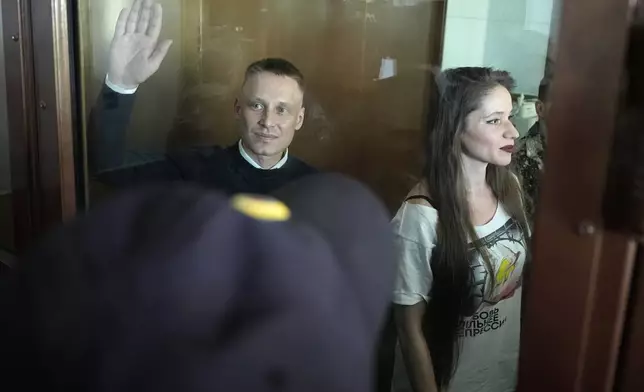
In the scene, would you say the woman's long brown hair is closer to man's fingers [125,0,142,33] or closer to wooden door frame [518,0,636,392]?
wooden door frame [518,0,636,392]

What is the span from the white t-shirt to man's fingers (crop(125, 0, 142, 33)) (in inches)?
15.0

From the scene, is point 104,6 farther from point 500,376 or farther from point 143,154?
point 500,376

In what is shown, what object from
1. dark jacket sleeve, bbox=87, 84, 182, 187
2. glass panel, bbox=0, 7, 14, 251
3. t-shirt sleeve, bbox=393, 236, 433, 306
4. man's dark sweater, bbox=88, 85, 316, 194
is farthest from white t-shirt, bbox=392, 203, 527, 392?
glass panel, bbox=0, 7, 14, 251

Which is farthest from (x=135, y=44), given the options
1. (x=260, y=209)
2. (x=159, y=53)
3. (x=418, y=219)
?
(x=260, y=209)

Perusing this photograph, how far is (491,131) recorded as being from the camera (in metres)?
0.56

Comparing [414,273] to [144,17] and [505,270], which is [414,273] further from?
[144,17]

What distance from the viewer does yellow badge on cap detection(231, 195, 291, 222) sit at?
1.13 feet

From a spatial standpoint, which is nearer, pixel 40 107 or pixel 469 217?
pixel 469 217

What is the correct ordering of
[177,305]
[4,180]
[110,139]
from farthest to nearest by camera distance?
[4,180] → [110,139] → [177,305]

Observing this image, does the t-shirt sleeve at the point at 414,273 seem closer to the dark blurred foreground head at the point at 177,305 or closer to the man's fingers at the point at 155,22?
the dark blurred foreground head at the point at 177,305

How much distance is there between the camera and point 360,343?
1.17 ft

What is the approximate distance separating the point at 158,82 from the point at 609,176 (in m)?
0.51

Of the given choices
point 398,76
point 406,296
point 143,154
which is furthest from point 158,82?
point 406,296

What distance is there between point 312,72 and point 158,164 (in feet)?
0.59
